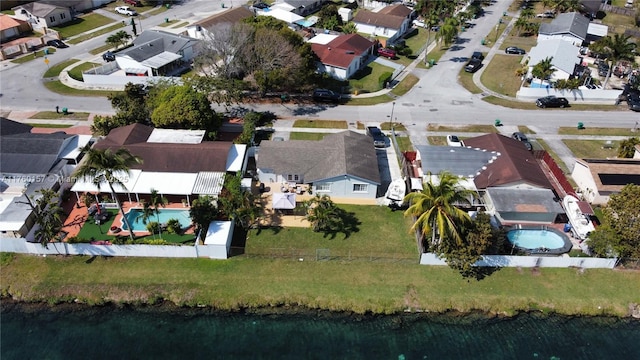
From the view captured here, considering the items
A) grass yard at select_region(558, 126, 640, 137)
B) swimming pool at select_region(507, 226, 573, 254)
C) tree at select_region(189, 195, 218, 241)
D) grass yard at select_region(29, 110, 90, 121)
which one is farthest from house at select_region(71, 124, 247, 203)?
grass yard at select_region(558, 126, 640, 137)

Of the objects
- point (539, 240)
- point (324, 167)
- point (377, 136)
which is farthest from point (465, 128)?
point (324, 167)

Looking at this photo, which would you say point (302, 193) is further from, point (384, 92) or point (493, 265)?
point (384, 92)

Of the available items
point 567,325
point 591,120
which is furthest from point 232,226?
point 591,120

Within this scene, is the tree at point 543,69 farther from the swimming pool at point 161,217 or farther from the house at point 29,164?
the house at point 29,164

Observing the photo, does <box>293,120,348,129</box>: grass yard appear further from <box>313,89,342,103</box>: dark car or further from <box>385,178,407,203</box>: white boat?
<box>385,178,407,203</box>: white boat

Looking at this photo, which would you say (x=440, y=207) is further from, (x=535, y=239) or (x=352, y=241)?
(x=535, y=239)
